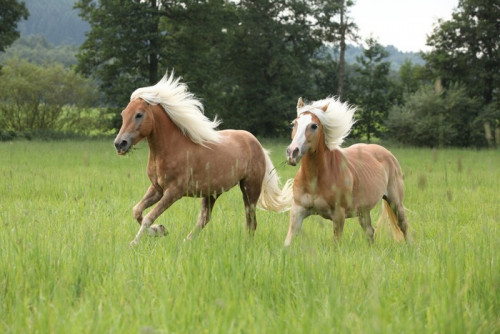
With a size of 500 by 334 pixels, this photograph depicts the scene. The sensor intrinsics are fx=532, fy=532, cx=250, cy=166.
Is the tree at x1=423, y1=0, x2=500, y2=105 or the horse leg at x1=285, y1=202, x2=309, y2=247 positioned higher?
the tree at x1=423, y1=0, x2=500, y2=105

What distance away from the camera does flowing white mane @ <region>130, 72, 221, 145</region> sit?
6.40m

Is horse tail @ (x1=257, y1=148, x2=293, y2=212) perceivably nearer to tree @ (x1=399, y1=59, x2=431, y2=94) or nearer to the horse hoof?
the horse hoof

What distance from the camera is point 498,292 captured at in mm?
3373

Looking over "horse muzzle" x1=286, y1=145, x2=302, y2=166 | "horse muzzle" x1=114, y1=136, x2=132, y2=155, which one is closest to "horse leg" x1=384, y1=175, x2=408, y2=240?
"horse muzzle" x1=286, y1=145, x2=302, y2=166

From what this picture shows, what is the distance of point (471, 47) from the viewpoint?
4047cm

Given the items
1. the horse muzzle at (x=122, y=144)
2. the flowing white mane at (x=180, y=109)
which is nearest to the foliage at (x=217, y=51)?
the flowing white mane at (x=180, y=109)

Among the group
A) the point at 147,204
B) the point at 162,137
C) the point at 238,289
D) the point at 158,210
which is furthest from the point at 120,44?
the point at 238,289

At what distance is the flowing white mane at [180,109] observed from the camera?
6402 mm

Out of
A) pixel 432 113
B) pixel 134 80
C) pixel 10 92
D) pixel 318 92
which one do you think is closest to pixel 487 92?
pixel 432 113

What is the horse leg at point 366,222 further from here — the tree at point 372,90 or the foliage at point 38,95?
the tree at point 372,90

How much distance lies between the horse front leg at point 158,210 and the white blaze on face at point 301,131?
165 cm

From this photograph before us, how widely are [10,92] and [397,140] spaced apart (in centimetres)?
2955

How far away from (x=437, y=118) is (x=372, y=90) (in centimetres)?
1327

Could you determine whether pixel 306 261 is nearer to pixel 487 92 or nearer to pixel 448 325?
pixel 448 325
